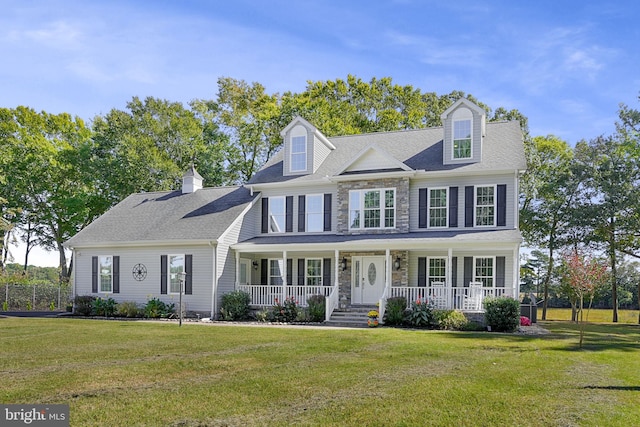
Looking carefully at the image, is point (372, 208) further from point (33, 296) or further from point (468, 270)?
point (33, 296)

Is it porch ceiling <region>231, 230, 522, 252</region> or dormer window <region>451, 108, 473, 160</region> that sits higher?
dormer window <region>451, 108, 473, 160</region>

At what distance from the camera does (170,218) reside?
25266 mm

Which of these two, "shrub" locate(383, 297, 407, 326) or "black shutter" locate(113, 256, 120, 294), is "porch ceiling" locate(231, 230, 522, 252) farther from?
"black shutter" locate(113, 256, 120, 294)

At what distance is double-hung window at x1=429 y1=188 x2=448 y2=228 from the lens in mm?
21719

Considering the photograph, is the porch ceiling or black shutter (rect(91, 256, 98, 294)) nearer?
the porch ceiling

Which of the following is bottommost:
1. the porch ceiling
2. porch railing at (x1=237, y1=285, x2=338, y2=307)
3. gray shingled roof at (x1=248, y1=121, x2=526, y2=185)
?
porch railing at (x1=237, y1=285, x2=338, y2=307)

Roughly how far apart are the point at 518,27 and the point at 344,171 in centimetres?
994

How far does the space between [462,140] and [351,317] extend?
26.5ft

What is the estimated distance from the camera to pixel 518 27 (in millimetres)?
14383

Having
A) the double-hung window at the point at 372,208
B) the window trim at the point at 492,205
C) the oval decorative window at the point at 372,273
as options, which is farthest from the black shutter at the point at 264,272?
the window trim at the point at 492,205

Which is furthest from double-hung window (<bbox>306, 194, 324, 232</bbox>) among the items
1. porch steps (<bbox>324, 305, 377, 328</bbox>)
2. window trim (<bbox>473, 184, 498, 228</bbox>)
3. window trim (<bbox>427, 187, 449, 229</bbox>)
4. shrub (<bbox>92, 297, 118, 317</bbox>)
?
shrub (<bbox>92, 297, 118, 317</bbox>)

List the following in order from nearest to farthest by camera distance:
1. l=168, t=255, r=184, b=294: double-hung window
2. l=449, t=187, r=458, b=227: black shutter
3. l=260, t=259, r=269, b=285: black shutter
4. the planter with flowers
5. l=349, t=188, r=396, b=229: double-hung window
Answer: the planter with flowers, l=449, t=187, r=458, b=227: black shutter, l=349, t=188, r=396, b=229: double-hung window, l=168, t=255, r=184, b=294: double-hung window, l=260, t=259, r=269, b=285: black shutter

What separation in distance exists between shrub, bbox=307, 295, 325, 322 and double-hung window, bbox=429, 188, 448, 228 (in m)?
5.14

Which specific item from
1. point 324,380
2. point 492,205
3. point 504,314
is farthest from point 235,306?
point 324,380
